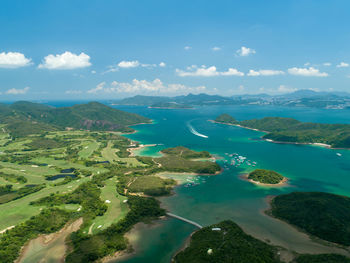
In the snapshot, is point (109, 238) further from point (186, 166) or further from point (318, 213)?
point (186, 166)

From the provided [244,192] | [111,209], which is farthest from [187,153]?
[111,209]

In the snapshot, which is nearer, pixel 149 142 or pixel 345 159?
pixel 345 159

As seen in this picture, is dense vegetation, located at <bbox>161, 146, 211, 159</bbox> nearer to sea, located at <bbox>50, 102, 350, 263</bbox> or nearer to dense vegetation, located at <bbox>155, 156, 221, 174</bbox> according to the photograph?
dense vegetation, located at <bbox>155, 156, 221, 174</bbox>

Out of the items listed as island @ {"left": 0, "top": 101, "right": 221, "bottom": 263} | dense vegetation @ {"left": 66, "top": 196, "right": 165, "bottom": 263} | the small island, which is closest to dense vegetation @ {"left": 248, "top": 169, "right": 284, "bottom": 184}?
the small island

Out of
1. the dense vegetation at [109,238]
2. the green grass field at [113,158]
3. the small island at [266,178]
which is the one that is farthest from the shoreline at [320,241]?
the green grass field at [113,158]

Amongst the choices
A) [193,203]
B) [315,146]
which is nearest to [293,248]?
[193,203]

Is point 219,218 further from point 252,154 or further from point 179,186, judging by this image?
point 252,154
